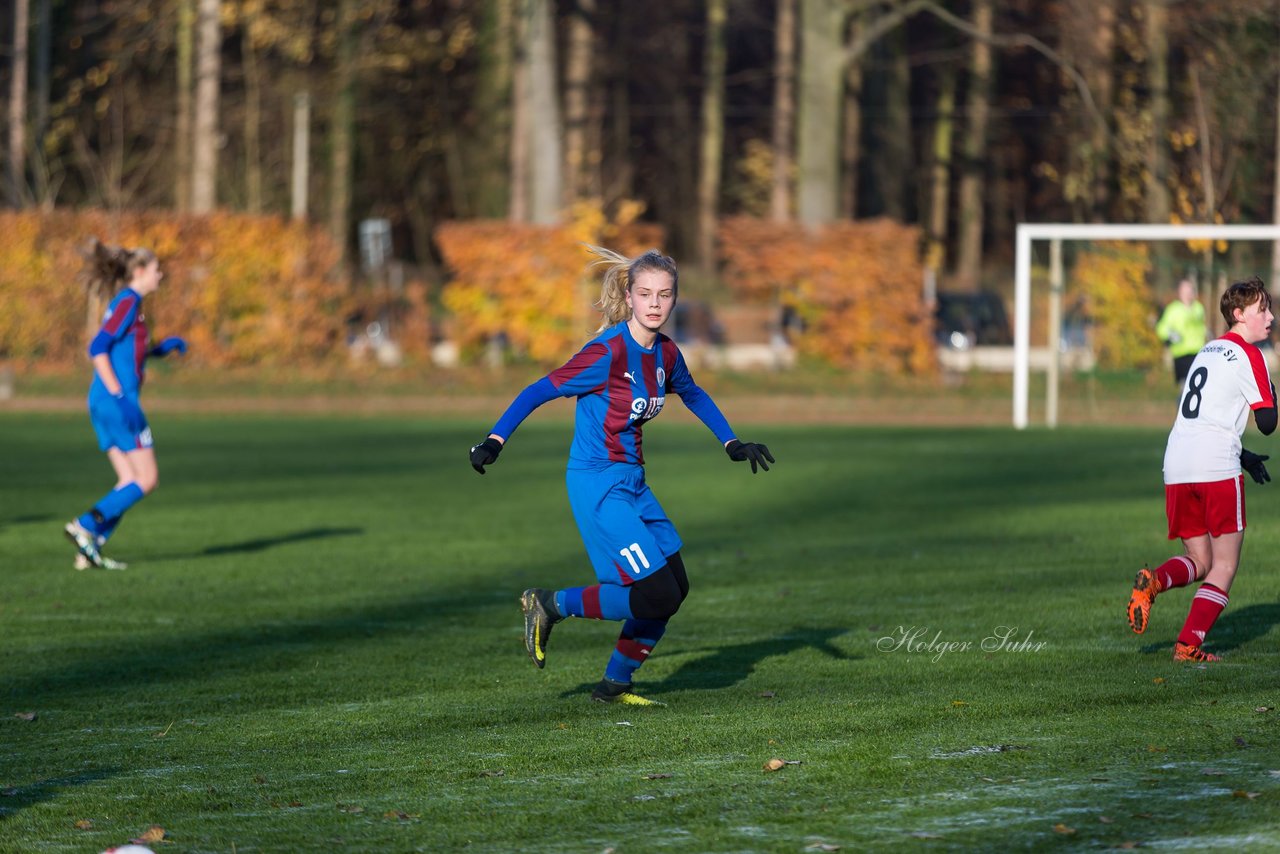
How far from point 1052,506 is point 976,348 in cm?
2003

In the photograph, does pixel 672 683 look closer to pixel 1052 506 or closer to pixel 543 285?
pixel 1052 506

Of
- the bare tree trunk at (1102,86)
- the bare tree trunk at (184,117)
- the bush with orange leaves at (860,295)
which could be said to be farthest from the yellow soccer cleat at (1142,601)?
the bare tree trunk at (184,117)

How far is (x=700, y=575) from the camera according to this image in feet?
41.2

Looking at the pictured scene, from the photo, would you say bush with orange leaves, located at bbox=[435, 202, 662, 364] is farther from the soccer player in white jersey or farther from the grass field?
the soccer player in white jersey

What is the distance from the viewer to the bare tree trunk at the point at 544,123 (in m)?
36.5

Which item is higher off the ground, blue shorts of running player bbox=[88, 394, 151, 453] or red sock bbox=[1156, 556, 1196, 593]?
blue shorts of running player bbox=[88, 394, 151, 453]

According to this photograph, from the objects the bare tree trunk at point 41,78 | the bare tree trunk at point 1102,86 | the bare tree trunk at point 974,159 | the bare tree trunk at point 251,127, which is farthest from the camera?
the bare tree trunk at point 974,159

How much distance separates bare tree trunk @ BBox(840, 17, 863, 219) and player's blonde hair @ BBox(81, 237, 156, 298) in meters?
42.5

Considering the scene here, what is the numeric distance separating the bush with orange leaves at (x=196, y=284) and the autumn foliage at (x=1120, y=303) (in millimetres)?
13631

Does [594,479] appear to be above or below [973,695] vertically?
above

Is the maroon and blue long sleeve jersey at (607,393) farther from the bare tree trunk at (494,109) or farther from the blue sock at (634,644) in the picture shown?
the bare tree trunk at (494,109)

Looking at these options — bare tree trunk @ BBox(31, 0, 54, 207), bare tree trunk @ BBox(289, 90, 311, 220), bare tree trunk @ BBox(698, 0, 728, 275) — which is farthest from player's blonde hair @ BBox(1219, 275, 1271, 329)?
bare tree trunk @ BBox(698, 0, 728, 275)

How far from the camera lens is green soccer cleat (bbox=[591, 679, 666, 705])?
25.5 feet

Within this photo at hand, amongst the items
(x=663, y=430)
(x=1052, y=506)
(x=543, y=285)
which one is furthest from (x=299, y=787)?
(x=543, y=285)
